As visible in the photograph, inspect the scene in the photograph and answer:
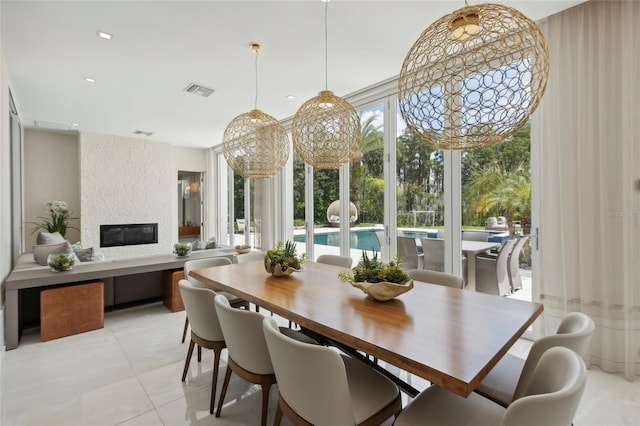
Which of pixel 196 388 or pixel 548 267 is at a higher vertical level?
pixel 548 267

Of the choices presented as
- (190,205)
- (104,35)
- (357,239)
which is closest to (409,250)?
(357,239)

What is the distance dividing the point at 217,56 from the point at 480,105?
2.82 m

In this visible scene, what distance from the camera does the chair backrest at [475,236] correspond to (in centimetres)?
336

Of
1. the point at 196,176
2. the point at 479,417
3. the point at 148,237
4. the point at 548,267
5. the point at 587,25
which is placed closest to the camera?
the point at 479,417

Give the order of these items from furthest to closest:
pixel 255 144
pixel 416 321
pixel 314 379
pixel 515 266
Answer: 1. pixel 515 266
2. pixel 255 144
3. pixel 416 321
4. pixel 314 379

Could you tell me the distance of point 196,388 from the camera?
2277 millimetres

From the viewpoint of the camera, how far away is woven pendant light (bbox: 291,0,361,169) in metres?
2.47

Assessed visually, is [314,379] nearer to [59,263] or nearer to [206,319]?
[206,319]

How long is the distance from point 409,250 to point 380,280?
7.26ft

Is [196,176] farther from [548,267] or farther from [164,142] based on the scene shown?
[548,267]

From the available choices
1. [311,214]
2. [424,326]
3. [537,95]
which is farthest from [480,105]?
[311,214]

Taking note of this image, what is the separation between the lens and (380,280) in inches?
75.4

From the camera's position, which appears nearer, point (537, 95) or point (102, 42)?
point (537, 95)

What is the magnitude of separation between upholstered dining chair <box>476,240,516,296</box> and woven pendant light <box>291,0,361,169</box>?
2.00 m
